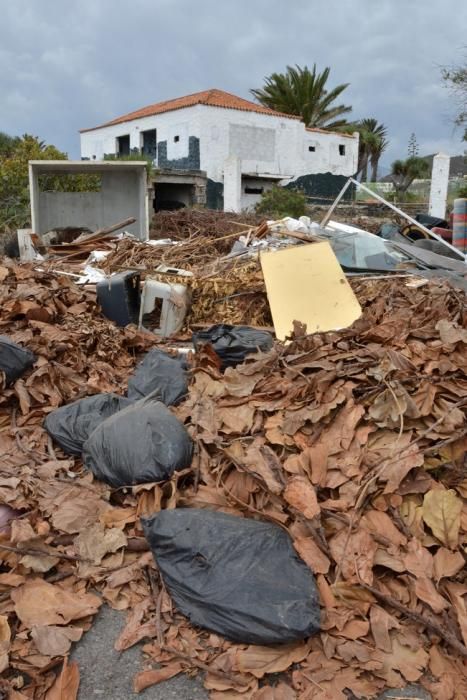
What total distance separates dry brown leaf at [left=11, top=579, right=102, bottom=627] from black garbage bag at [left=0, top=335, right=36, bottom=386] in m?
1.64

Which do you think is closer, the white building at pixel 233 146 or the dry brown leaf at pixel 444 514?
the dry brown leaf at pixel 444 514

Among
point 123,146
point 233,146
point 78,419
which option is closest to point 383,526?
point 78,419

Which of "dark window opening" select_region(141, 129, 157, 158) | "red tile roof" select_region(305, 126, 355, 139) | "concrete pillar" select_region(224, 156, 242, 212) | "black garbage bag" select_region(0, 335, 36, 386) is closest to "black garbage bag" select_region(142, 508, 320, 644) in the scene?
"black garbage bag" select_region(0, 335, 36, 386)

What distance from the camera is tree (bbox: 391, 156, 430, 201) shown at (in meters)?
25.8

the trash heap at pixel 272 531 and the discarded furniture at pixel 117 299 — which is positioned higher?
the discarded furniture at pixel 117 299

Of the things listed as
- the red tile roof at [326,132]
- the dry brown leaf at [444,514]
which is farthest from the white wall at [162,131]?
the dry brown leaf at [444,514]

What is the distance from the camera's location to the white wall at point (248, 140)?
23.7m

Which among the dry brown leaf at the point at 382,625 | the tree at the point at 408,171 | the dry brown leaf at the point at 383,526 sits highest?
the tree at the point at 408,171

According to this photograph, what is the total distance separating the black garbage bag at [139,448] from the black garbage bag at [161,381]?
2.03 ft

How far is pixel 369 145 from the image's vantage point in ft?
103

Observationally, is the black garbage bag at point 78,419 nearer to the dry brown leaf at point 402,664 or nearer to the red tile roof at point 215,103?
the dry brown leaf at point 402,664

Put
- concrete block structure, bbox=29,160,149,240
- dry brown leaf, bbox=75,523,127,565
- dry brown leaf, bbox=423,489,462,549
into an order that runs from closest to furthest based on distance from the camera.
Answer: dry brown leaf, bbox=423,489,462,549, dry brown leaf, bbox=75,523,127,565, concrete block structure, bbox=29,160,149,240

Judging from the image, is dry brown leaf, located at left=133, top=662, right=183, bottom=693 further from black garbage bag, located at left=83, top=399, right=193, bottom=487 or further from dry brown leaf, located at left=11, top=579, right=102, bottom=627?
black garbage bag, located at left=83, top=399, right=193, bottom=487

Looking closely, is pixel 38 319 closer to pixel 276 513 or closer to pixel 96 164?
pixel 276 513
